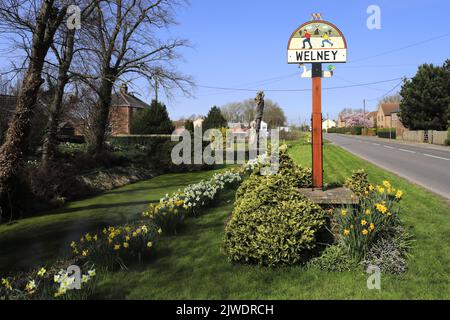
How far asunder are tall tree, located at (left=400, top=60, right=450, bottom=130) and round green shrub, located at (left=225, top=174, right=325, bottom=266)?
36.4 m

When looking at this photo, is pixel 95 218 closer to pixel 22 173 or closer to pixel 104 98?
pixel 22 173

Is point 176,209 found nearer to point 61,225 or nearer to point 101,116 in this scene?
point 61,225

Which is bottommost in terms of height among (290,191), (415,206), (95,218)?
(95,218)

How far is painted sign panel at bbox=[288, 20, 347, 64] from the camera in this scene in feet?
20.3

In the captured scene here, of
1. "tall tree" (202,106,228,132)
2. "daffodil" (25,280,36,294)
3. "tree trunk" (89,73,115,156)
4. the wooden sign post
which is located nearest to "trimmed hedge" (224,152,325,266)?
the wooden sign post

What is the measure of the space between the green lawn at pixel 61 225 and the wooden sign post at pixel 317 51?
5.10 metres

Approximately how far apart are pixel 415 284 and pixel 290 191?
1880 mm

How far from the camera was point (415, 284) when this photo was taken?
4148 millimetres

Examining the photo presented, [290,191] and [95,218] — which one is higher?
[290,191]

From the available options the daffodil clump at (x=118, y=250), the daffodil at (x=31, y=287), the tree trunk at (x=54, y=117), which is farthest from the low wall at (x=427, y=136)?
the daffodil at (x=31, y=287)

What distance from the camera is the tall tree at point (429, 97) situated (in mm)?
37062

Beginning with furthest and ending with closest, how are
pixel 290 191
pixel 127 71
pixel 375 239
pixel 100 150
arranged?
pixel 127 71 → pixel 100 150 → pixel 290 191 → pixel 375 239

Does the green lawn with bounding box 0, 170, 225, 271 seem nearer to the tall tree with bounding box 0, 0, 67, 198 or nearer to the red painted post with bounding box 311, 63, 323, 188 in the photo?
the tall tree with bounding box 0, 0, 67, 198
